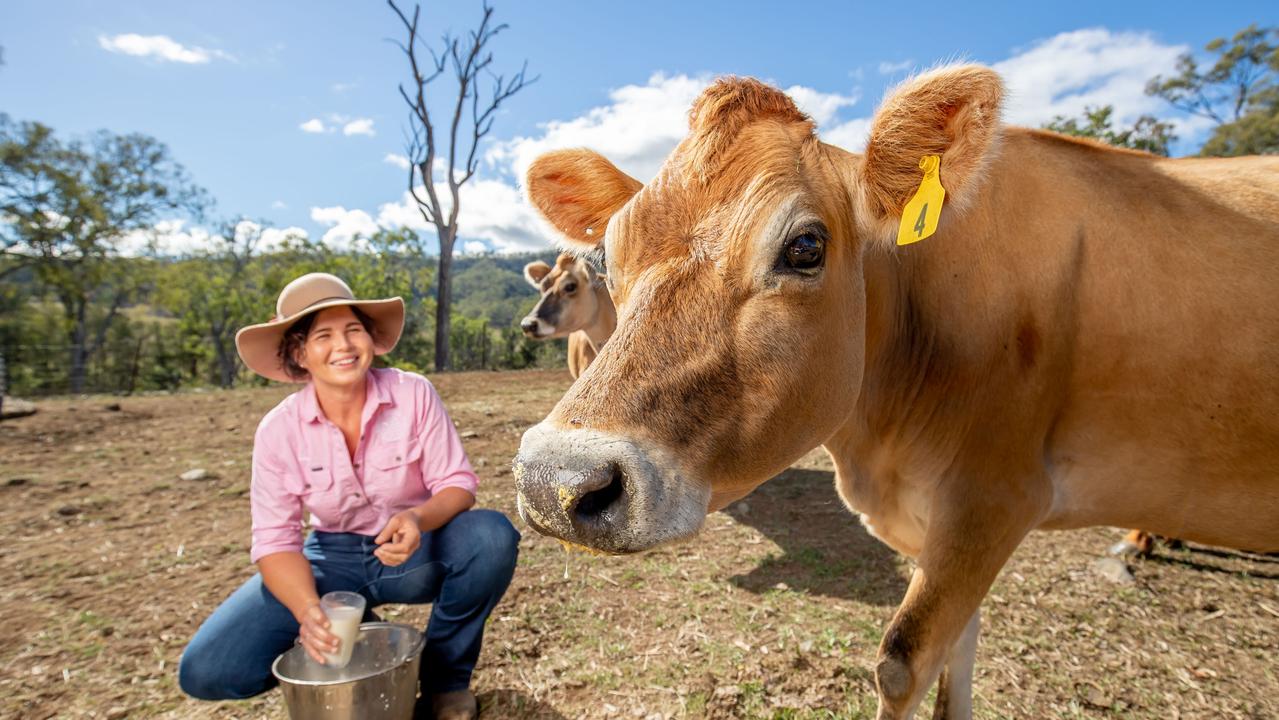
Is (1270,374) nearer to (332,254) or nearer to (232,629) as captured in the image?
(232,629)

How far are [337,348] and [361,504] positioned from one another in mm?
707

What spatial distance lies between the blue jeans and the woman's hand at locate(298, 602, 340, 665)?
284 mm

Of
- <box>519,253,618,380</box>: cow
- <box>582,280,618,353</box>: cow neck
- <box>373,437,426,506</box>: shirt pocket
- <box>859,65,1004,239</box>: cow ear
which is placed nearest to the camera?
<box>859,65,1004,239</box>: cow ear

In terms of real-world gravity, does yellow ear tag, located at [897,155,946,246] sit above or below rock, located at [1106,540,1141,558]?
above

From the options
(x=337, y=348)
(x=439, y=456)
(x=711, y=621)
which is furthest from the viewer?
(x=711, y=621)

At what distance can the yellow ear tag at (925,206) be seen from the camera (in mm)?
1850

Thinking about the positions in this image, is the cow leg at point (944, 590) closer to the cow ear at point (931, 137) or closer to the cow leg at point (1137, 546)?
the cow ear at point (931, 137)

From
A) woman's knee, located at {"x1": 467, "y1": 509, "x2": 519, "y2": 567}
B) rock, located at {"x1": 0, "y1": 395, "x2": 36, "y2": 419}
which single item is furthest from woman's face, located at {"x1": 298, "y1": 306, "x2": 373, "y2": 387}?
rock, located at {"x1": 0, "y1": 395, "x2": 36, "y2": 419}

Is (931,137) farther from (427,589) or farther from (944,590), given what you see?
(427,589)

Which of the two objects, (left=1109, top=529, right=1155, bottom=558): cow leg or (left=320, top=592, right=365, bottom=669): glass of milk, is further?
(left=1109, top=529, right=1155, bottom=558): cow leg

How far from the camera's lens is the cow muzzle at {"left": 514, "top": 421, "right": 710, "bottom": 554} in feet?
4.37

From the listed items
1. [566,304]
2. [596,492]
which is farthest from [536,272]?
[596,492]

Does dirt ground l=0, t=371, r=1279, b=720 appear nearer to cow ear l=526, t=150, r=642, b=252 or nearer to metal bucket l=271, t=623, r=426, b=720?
metal bucket l=271, t=623, r=426, b=720

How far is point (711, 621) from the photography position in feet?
12.0
